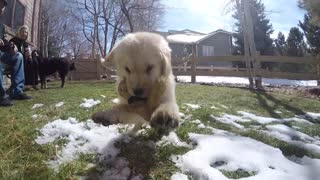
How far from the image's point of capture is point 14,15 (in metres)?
12.1

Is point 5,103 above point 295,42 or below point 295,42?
below

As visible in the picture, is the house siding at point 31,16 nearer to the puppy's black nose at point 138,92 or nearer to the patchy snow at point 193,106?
the patchy snow at point 193,106

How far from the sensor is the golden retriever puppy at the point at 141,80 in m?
3.43

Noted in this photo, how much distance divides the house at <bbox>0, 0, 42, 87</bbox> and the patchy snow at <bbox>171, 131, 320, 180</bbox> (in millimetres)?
7436

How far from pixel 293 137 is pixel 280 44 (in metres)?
34.5

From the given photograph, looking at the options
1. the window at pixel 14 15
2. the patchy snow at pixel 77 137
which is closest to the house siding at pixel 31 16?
the window at pixel 14 15

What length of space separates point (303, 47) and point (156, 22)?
13.1 meters

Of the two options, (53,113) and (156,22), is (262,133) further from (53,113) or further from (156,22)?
(156,22)

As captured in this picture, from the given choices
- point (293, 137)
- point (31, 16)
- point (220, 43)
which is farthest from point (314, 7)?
point (220, 43)

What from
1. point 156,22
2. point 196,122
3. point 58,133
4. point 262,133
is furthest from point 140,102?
point 156,22

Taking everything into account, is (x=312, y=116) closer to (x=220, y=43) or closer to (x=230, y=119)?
(x=230, y=119)

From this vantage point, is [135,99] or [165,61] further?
[165,61]

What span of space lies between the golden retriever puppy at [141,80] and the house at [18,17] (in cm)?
696

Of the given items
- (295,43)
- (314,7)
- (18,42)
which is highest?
(295,43)
